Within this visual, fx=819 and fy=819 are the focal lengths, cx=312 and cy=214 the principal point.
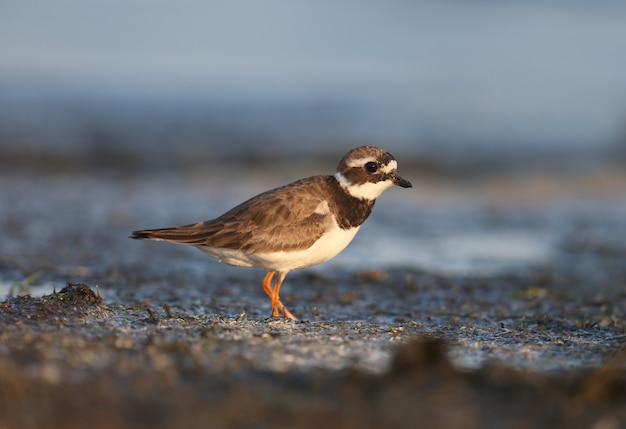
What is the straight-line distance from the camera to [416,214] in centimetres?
1248

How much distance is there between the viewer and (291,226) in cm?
639

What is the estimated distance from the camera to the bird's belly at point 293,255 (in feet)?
20.9

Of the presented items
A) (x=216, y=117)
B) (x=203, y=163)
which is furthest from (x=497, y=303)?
(x=216, y=117)

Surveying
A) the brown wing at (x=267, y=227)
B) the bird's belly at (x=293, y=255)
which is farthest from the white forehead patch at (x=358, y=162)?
the bird's belly at (x=293, y=255)

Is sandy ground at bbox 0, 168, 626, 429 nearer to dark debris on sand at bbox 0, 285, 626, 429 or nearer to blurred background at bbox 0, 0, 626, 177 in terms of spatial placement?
dark debris on sand at bbox 0, 285, 626, 429

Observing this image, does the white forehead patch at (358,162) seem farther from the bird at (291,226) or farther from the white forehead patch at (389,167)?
the white forehead patch at (389,167)

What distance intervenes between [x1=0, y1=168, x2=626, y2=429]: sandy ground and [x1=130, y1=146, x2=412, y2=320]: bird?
55cm

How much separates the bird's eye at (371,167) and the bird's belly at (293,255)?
57 cm

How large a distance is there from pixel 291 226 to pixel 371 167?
0.90 m

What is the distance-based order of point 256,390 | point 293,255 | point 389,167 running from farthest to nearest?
point 389,167 < point 293,255 < point 256,390

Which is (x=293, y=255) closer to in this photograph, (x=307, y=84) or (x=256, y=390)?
(x=256, y=390)

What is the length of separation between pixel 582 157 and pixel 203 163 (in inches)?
323

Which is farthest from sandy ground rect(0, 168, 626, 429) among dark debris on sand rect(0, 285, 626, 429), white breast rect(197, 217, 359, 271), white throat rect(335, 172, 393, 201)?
white throat rect(335, 172, 393, 201)

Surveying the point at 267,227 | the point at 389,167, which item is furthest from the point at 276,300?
the point at 389,167
